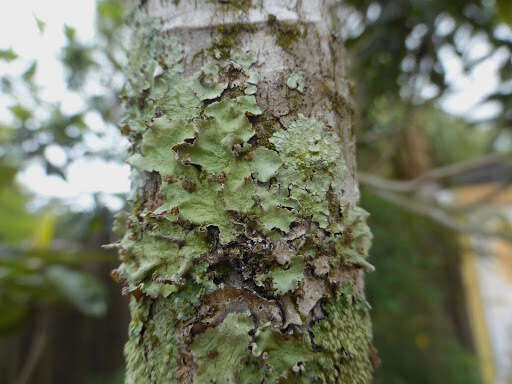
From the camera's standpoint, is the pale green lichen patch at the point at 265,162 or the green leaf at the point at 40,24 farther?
the green leaf at the point at 40,24

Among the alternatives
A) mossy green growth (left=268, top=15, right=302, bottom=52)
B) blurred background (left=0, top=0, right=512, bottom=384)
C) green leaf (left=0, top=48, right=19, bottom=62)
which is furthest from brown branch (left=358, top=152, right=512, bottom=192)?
green leaf (left=0, top=48, right=19, bottom=62)

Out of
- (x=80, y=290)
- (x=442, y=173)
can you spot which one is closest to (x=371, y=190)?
(x=442, y=173)

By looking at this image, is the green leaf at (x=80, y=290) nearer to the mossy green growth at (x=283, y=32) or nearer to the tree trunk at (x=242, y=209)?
the tree trunk at (x=242, y=209)

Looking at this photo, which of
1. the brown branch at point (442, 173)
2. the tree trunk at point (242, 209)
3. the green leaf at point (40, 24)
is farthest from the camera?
the brown branch at point (442, 173)

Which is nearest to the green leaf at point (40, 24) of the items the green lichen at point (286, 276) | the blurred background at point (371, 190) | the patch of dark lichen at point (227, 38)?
the blurred background at point (371, 190)

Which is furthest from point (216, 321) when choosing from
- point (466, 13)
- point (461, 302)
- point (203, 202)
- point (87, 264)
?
point (461, 302)

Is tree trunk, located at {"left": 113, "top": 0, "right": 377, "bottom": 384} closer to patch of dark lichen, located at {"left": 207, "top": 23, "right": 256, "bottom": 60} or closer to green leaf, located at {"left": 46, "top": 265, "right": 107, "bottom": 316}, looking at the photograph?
patch of dark lichen, located at {"left": 207, "top": 23, "right": 256, "bottom": 60}
